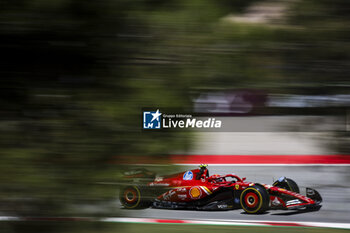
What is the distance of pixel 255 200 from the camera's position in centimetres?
492

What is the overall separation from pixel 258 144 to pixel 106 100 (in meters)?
0.71

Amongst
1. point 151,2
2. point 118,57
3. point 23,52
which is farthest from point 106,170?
point 151,2

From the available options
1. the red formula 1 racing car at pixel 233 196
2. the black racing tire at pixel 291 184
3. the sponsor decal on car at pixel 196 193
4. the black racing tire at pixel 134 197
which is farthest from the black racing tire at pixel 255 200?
the black racing tire at pixel 134 197

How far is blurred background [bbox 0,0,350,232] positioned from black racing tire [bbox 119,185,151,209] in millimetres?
52

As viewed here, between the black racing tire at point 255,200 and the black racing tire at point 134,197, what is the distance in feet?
9.38

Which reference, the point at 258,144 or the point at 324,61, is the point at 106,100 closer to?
the point at 258,144

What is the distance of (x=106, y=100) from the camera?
74.7 inches

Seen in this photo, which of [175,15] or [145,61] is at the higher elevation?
[175,15]

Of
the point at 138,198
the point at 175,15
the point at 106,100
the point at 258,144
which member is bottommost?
the point at 138,198

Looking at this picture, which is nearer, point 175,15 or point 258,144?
point 175,15

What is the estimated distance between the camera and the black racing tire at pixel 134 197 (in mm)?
1922

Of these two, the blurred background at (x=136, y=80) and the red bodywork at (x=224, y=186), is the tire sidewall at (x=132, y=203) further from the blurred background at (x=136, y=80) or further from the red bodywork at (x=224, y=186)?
the red bodywork at (x=224, y=186)

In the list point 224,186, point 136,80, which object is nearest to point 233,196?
point 224,186

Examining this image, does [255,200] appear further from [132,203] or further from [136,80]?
[136,80]
